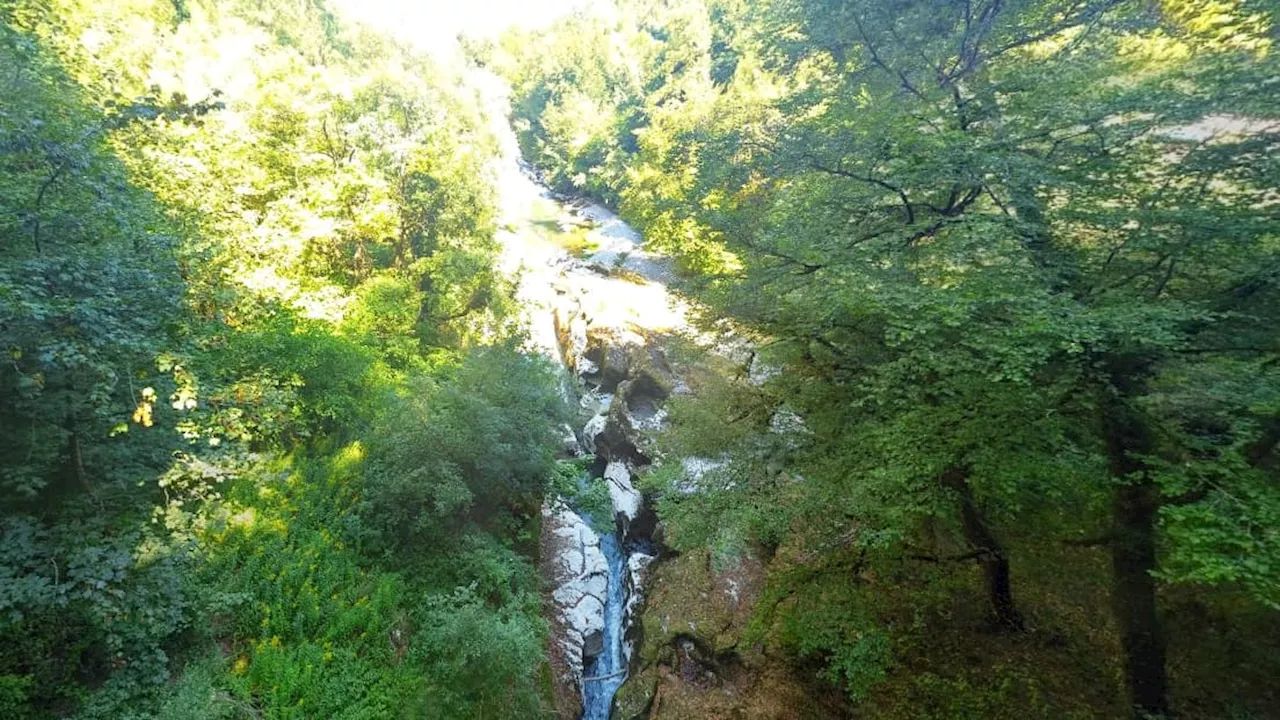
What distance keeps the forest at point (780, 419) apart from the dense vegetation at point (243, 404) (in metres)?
0.07

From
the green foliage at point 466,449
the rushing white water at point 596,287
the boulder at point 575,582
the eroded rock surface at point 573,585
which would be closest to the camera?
the green foliage at point 466,449

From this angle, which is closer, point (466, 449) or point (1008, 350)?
point (1008, 350)

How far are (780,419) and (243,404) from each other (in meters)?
8.28

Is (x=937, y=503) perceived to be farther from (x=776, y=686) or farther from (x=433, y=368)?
(x=433, y=368)

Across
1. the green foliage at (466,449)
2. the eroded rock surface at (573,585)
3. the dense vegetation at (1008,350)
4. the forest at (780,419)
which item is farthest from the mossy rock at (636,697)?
the green foliage at (466,449)

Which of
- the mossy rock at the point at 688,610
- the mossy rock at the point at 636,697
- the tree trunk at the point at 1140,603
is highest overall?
the tree trunk at the point at 1140,603

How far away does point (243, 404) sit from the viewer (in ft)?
24.6

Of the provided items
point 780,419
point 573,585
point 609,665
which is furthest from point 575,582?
point 780,419

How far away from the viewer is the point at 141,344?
18.8 feet

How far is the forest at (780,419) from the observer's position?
5902 mm

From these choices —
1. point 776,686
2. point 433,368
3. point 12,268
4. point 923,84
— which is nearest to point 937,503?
point 776,686

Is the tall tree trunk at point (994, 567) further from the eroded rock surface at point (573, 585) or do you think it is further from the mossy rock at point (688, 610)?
the eroded rock surface at point (573, 585)

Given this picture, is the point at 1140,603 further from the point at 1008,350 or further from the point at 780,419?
the point at 780,419

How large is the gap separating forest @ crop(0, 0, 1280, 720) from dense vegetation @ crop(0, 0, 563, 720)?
7 cm
